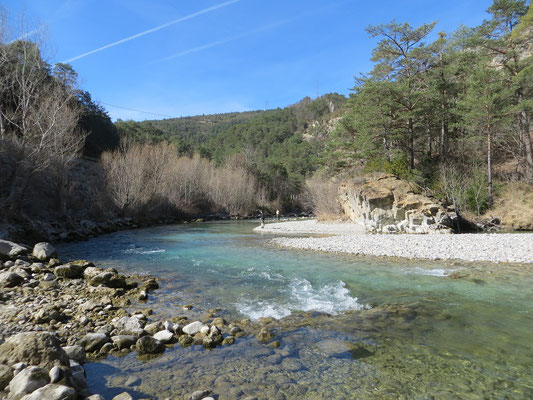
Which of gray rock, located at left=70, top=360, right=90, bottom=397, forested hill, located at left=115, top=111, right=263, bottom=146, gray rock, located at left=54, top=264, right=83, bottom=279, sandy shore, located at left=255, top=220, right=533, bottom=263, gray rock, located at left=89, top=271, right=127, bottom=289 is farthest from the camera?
forested hill, located at left=115, top=111, right=263, bottom=146

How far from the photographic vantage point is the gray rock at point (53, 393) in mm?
2818

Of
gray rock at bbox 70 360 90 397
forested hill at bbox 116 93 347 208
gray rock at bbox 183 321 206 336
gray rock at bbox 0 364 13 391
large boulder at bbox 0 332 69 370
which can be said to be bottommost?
gray rock at bbox 183 321 206 336

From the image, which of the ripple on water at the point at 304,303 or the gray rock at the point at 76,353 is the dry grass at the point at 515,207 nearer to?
the ripple on water at the point at 304,303

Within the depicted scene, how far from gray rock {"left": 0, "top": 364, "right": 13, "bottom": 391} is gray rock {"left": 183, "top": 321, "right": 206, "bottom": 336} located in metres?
2.41

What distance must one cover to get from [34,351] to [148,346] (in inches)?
58.2

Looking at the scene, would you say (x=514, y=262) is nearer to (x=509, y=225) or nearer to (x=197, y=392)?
(x=509, y=225)

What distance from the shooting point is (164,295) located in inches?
300

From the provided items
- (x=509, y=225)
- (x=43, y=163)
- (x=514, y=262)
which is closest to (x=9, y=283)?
(x=43, y=163)

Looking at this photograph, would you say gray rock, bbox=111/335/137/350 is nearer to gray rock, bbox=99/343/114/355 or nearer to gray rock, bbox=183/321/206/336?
gray rock, bbox=99/343/114/355

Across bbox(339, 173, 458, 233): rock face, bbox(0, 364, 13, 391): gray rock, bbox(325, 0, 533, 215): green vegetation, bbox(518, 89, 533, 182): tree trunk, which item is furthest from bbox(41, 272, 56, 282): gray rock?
bbox(518, 89, 533, 182): tree trunk

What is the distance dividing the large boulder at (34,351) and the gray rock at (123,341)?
1.03 m

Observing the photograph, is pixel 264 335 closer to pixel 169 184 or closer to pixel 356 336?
pixel 356 336

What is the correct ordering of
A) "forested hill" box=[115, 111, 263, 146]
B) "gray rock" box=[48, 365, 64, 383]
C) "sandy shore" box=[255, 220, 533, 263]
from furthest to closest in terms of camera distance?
"forested hill" box=[115, 111, 263, 146] → "sandy shore" box=[255, 220, 533, 263] → "gray rock" box=[48, 365, 64, 383]

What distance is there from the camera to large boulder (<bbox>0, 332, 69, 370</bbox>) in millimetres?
3443
